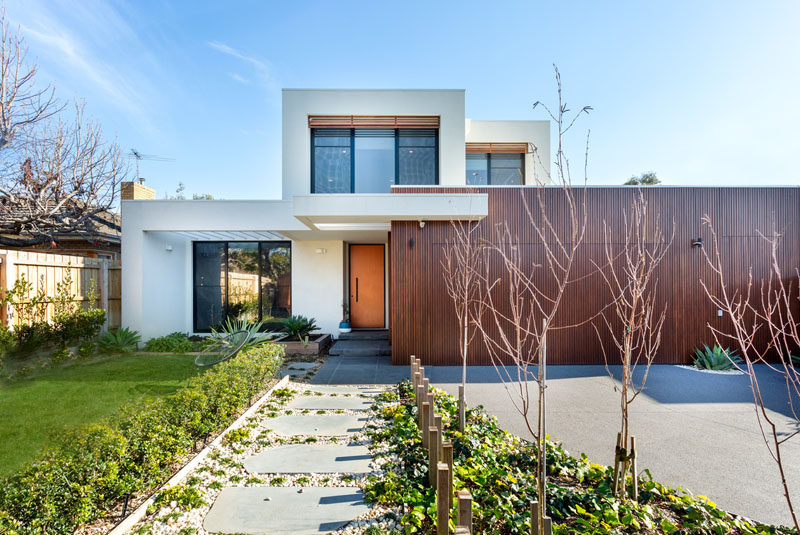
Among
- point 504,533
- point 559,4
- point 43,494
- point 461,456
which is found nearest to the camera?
point 43,494

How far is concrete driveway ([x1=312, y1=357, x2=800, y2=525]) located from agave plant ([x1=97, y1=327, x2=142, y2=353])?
5.05 meters

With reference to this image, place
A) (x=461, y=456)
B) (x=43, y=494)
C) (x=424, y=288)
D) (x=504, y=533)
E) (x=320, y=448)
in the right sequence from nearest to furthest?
1. (x=43, y=494)
2. (x=504, y=533)
3. (x=461, y=456)
4. (x=320, y=448)
5. (x=424, y=288)

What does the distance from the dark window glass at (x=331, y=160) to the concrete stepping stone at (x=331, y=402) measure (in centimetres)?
665

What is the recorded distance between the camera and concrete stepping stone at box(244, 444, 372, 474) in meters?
3.53

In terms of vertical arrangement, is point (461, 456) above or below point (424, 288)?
below

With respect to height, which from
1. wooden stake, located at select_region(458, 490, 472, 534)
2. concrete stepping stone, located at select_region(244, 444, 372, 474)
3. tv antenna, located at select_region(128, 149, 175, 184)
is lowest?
concrete stepping stone, located at select_region(244, 444, 372, 474)

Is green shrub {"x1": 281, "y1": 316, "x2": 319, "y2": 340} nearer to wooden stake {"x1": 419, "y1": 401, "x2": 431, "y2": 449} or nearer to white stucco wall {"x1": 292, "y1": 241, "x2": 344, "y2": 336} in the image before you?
white stucco wall {"x1": 292, "y1": 241, "x2": 344, "y2": 336}

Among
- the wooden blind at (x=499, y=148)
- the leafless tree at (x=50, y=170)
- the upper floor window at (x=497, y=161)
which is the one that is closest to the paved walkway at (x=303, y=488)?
the leafless tree at (x=50, y=170)

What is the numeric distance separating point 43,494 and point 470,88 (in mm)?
12068

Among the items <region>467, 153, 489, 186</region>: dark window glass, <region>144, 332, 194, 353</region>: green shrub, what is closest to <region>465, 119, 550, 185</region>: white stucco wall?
<region>467, 153, 489, 186</region>: dark window glass

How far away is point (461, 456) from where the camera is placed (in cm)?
352

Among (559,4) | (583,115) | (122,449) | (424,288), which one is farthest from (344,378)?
(559,4)

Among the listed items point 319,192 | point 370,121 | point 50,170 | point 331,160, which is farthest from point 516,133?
point 50,170

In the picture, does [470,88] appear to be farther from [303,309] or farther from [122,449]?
[122,449]
